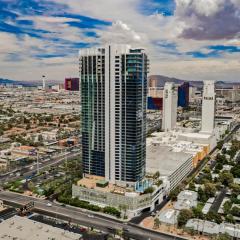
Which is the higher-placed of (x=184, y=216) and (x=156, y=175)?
(x=156, y=175)

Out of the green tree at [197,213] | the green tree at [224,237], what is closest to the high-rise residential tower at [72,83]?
the green tree at [197,213]

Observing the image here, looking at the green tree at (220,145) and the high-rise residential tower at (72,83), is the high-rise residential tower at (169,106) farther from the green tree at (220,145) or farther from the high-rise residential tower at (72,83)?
the high-rise residential tower at (72,83)

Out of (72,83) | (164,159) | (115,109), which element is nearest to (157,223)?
(115,109)

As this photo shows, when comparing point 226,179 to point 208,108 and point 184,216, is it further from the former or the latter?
point 208,108

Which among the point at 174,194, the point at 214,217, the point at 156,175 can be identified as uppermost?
the point at 156,175

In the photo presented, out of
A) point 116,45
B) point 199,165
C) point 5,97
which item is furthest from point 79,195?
point 5,97

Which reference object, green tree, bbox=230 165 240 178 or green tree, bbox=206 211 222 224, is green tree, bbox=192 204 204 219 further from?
green tree, bbox=230 165 240 178

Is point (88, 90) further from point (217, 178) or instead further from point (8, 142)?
point (8, 142)
